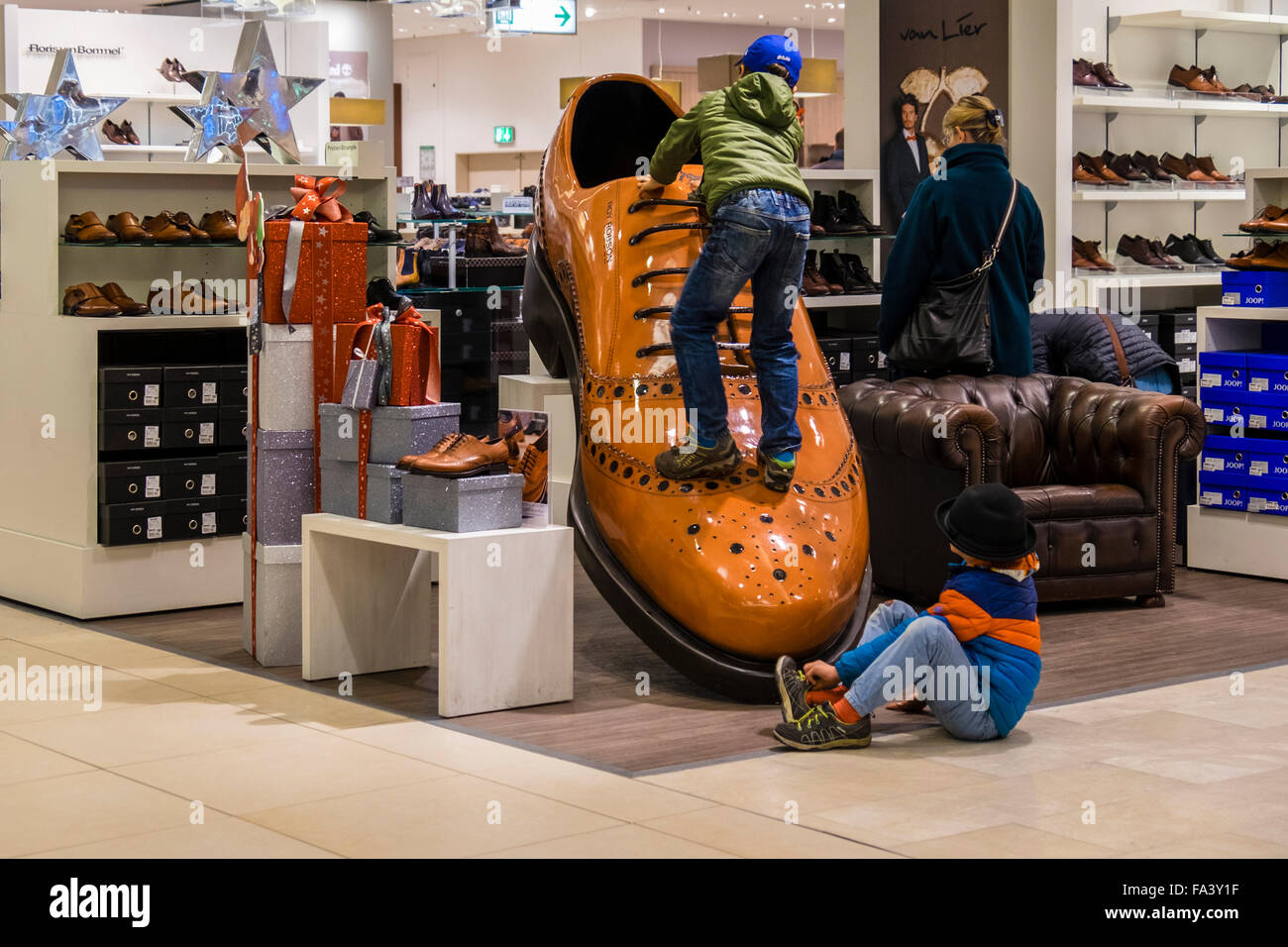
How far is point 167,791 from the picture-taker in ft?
13.1

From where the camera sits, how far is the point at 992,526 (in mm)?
4383

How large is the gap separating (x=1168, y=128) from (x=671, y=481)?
675cm

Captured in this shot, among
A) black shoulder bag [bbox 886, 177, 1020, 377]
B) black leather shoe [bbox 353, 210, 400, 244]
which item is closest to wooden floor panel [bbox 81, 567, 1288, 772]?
black shoulder bag [bbox 886, 177, 1020, 377]

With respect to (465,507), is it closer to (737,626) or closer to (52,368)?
(737,626)

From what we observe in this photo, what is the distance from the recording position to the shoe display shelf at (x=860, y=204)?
8625 mm

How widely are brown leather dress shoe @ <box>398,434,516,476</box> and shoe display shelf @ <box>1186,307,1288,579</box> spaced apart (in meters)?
3.68

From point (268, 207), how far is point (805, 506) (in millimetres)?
3000

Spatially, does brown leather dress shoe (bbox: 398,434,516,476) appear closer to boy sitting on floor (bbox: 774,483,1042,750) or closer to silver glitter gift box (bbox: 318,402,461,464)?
silver glitter gift box (bbox: 318,402,461,464)

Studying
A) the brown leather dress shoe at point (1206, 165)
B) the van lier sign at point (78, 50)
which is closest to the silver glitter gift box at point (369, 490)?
the brown leather dress shoe at point (1206, 165)

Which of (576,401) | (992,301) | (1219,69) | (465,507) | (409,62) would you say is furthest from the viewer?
(409,62)

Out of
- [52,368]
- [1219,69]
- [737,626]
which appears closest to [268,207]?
[52,368]

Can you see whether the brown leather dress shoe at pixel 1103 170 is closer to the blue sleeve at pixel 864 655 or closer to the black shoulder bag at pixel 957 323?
the black shoulder bag at pixel 957 323

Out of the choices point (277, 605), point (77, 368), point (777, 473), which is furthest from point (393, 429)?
point (77, 368)

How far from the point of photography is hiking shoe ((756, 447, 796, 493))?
523 centimetres
